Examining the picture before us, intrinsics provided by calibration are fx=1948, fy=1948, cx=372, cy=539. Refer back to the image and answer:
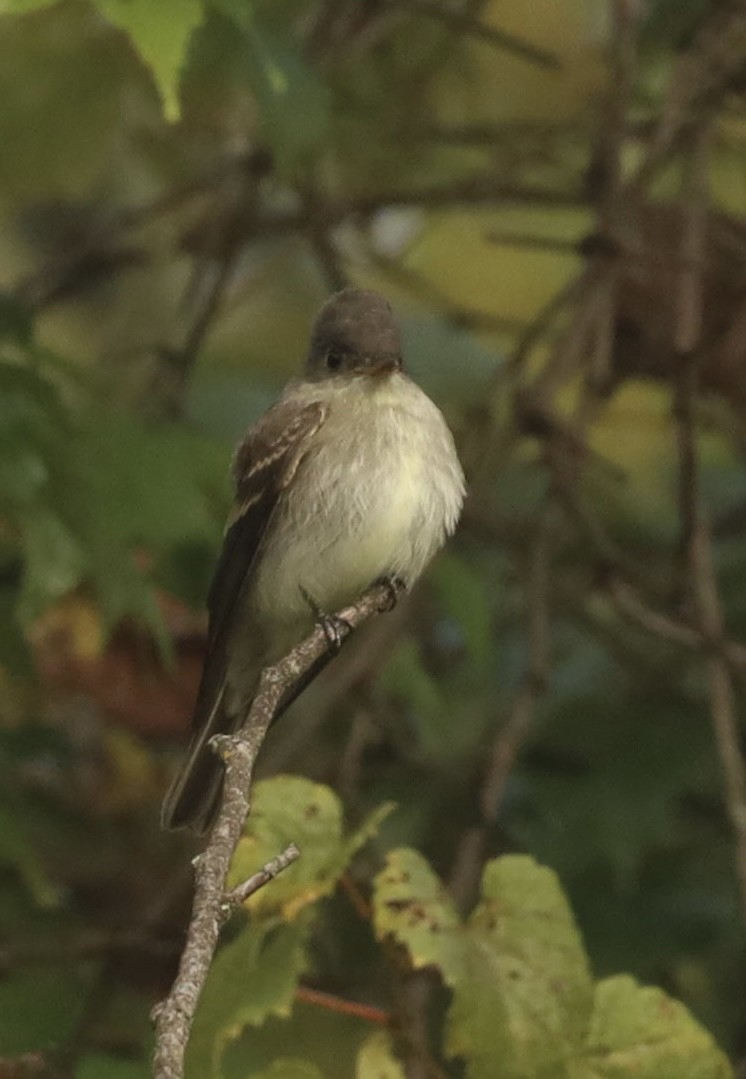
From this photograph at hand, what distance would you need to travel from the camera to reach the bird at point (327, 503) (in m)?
3.76

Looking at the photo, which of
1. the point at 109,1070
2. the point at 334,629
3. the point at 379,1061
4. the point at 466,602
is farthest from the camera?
the point at 466,602

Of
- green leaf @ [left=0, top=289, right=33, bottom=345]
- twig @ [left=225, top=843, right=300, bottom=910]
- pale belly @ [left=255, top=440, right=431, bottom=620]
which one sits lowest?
twig @ [left=225, top=843, right=300, bottom=910]

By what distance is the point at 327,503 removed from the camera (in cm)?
381

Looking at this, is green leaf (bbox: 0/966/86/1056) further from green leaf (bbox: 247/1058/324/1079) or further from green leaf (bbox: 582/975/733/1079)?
green leaf (bbox: 582/975/733/1079)

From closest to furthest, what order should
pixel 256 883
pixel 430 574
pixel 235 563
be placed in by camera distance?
1. pixel 256 883
2. pixel 235 563
3. pixel 430 574

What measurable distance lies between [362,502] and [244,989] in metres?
1.17

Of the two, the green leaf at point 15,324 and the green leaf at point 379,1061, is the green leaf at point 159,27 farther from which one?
the green leaf at point 379,1061

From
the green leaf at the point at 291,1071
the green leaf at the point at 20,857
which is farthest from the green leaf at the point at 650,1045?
the green leaf at the point at 20,857

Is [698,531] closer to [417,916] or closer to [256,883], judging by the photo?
[417,916]

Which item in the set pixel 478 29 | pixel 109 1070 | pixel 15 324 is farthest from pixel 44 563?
pixel 478 29

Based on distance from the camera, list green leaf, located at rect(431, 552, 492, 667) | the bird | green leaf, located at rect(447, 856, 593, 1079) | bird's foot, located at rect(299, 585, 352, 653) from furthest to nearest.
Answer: green leaf, located at rect(431, 552, 492, 667), the bird, bird's foot, located at rect(299, 585, 352, 653), green leaf, located at rect(447, 856, 593, 1079)

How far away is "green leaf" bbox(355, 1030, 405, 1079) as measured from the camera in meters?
2.81

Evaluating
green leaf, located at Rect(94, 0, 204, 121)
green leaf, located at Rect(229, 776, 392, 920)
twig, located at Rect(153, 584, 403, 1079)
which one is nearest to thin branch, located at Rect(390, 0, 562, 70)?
green leaf, located at Rect(94, 0, 204, 121)

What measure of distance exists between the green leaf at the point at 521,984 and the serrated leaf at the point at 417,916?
3cm
